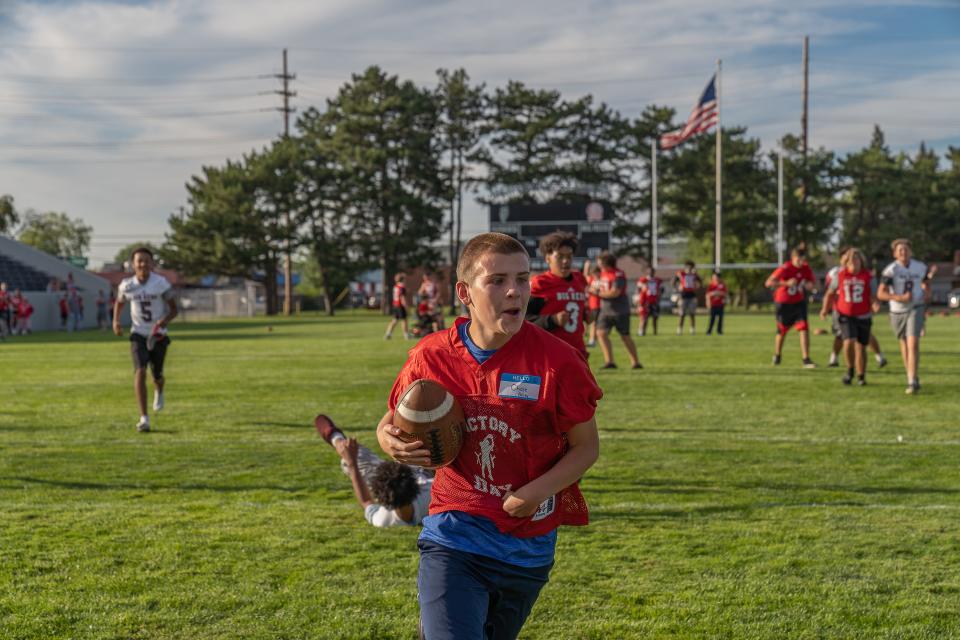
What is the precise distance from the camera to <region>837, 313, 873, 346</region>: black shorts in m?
13.6

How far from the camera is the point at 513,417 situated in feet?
9.79

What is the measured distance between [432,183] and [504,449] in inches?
2475

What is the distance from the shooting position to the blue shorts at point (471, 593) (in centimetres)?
279

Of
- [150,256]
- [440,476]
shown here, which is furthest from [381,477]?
[150,256]

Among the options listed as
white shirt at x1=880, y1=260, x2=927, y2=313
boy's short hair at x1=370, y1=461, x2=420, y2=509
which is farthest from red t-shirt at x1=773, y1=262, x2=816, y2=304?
boy's short hair at x1=370, y1=461, x2=420, y2=509

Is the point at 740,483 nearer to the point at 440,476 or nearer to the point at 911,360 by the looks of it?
the point at 440,476

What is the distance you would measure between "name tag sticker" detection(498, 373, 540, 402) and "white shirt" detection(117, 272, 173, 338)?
8.04 meters

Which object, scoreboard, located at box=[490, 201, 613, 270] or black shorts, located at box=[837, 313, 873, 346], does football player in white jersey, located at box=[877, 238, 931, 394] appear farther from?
scoreboard, located at box=[490, 201, 613, 270]

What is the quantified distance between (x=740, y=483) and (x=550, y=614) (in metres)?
3.32

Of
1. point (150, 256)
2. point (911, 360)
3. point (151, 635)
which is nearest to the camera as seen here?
point (151, 635)

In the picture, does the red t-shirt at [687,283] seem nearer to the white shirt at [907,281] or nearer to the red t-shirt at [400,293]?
the red t-shirt at [400,293]

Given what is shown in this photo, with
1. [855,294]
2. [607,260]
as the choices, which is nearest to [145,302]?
[607,260]

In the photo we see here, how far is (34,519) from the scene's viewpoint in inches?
254

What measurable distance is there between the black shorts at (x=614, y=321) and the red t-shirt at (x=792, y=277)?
8.68 ft
